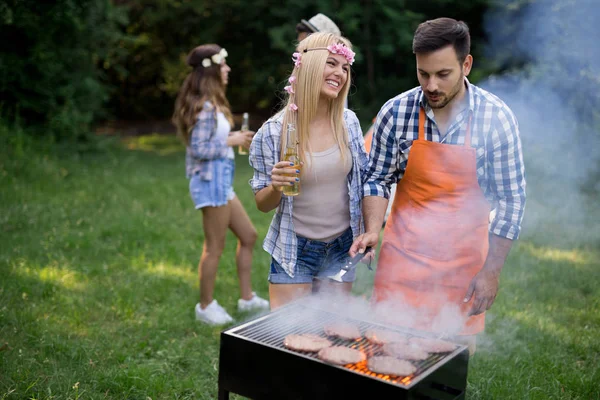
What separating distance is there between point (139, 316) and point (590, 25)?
196 inches

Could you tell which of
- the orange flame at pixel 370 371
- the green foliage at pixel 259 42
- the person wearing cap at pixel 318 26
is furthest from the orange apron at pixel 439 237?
the green foliage at pixel 259 42

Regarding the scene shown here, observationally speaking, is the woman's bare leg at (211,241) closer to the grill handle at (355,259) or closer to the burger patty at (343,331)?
the grill handle at (355,259)

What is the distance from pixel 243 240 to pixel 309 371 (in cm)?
274

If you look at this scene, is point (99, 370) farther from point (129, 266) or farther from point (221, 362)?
point (129, 266)

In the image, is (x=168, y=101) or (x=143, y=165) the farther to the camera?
(x=168, y=101)

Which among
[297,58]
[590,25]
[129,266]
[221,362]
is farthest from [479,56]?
[221,362]

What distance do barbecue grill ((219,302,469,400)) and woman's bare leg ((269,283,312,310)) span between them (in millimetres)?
419

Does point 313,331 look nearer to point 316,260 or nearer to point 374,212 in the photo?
point 316,260

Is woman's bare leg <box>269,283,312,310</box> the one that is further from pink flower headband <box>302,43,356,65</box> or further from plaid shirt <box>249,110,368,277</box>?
pink flower headband <box>302,43,356,65</box>

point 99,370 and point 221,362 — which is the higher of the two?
point 221,362

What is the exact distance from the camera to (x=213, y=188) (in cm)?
457

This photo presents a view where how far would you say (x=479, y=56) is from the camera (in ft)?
42.1

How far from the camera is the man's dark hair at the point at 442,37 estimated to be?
273cm

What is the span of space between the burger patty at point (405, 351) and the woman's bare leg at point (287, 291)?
851 millimetres
